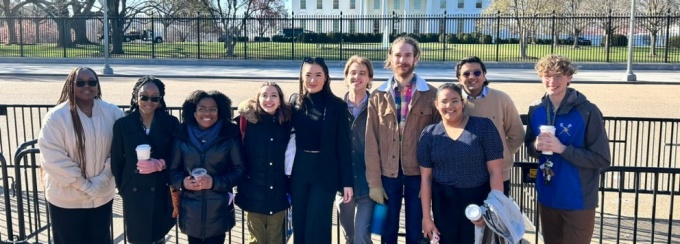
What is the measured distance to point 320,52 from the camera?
3209cm

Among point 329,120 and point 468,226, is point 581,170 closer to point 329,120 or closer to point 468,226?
point 468,226

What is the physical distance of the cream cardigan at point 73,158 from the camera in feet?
13.8

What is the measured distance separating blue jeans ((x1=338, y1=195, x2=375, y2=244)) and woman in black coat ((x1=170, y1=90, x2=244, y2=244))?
886 millimetres

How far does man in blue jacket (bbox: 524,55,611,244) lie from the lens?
162 inches

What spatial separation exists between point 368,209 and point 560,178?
4.70 feet

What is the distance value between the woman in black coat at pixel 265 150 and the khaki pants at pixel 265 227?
1.1 inches

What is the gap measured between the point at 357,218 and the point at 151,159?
5.26 feet

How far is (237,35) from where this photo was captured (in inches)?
1336

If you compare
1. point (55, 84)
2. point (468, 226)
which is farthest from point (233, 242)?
point (55, 84)

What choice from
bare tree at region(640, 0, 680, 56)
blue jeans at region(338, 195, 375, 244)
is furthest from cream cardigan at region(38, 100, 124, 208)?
bare tree at region(640, 0, 680, 56)

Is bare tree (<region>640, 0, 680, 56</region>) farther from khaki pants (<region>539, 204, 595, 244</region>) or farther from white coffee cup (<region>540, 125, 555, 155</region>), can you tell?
white coffee cup (<region>540, 125, 555, 155</region>)

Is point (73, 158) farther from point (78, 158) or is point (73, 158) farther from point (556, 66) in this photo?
point (556, 66)

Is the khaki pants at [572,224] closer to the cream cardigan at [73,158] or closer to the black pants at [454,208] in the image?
the black pants at [454,208]

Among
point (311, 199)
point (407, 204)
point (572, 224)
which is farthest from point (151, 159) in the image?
point (572, 224)
